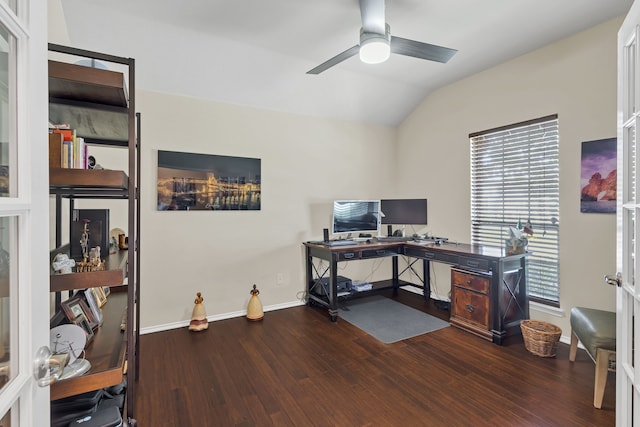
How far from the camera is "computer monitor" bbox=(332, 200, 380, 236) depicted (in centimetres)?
392

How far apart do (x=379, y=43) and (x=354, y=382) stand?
7.86 ft

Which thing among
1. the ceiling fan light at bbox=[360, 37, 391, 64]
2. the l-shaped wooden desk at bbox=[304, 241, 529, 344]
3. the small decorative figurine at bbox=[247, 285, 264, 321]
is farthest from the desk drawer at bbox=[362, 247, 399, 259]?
the ceiling fan light at bbox=[360, 37, 391, 64]

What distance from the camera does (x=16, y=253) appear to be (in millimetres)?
707

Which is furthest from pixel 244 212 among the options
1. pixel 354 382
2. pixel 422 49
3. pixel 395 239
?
pixel 422 49

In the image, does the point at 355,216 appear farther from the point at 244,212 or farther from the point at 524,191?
the point at 524,191

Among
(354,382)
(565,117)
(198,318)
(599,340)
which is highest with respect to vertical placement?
(565,117)

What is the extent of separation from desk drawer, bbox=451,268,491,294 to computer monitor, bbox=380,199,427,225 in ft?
2.84

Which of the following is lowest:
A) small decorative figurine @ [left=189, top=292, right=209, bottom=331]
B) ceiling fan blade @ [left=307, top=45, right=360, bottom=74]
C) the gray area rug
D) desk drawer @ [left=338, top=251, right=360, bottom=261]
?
the gray area rug

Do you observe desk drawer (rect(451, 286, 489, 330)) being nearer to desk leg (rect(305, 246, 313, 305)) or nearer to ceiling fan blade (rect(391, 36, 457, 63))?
desk leg (rect(305, 246, 313, 305))

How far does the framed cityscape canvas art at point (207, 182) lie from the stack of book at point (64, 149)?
1.97 m

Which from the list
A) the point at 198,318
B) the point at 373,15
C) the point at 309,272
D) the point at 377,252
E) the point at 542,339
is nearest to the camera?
the point at 373,15

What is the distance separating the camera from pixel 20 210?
0.69 metres

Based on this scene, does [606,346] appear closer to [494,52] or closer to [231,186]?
[494,52]

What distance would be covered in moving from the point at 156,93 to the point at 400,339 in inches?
133
